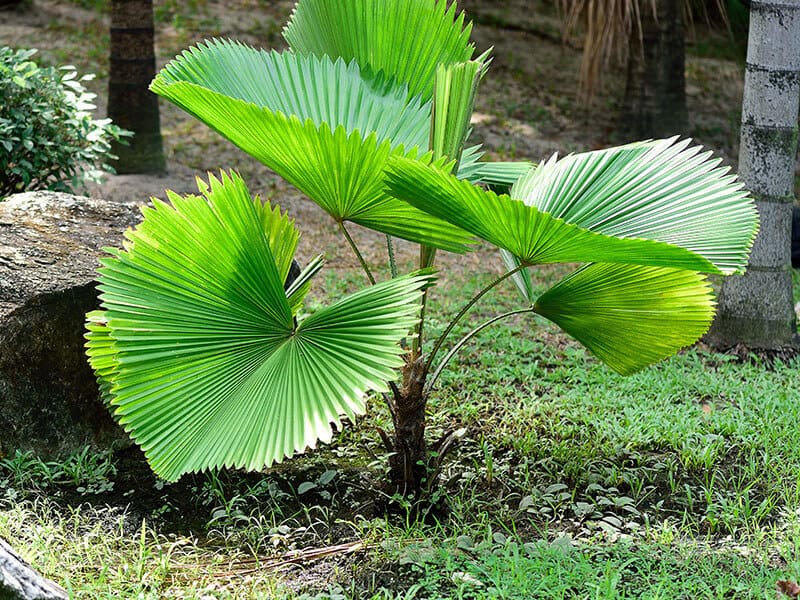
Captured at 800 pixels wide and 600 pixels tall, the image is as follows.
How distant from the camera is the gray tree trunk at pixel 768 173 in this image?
15.4 ft

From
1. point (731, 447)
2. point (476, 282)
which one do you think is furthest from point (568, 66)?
point (731, 447)

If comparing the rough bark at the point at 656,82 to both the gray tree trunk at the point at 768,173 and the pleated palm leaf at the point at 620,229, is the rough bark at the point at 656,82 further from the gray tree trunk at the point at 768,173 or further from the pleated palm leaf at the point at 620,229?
the pleated palm leaf at the point at 620,229

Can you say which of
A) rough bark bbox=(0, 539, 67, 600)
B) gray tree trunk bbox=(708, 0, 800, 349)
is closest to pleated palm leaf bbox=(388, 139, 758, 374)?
rough bark bbox=(0, 539, 67, 600)

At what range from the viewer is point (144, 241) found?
2.87 metres

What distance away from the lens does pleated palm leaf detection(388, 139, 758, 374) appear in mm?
2613

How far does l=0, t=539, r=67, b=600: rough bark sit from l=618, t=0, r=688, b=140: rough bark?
7147mm

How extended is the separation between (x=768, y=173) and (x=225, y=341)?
10.4 ft

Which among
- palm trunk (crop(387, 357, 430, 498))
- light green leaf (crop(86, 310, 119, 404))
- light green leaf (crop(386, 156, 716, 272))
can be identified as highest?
light green leaf (crop(386, 156, 716, 272))

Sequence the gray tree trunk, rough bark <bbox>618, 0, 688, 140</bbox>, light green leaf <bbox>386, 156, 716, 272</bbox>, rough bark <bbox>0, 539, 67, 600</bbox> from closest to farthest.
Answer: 1. rough bark <bbox>0, 539, 67, 600</bbox>
2. light green leaf <bbox>386, 156, 716, 272</bbox>
3. the gray tree trunk
4. rough bark <bbox>618, 0, 688, 140</bbox>

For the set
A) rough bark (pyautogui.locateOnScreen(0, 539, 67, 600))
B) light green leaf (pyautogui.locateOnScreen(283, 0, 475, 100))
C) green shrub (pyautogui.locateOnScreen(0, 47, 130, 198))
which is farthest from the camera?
green shrub (pyautogui.locateOnScreen(0, 47, 130, 198))

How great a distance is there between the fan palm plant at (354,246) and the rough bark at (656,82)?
18.1 feet

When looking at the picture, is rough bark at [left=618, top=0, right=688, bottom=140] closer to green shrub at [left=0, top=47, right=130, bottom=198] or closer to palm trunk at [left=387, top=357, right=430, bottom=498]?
green shrub at [left=0, top=47, right=130, bottom=198]

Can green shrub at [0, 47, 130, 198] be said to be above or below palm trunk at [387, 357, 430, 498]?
above

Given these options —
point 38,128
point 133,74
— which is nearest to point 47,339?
point 38,128
